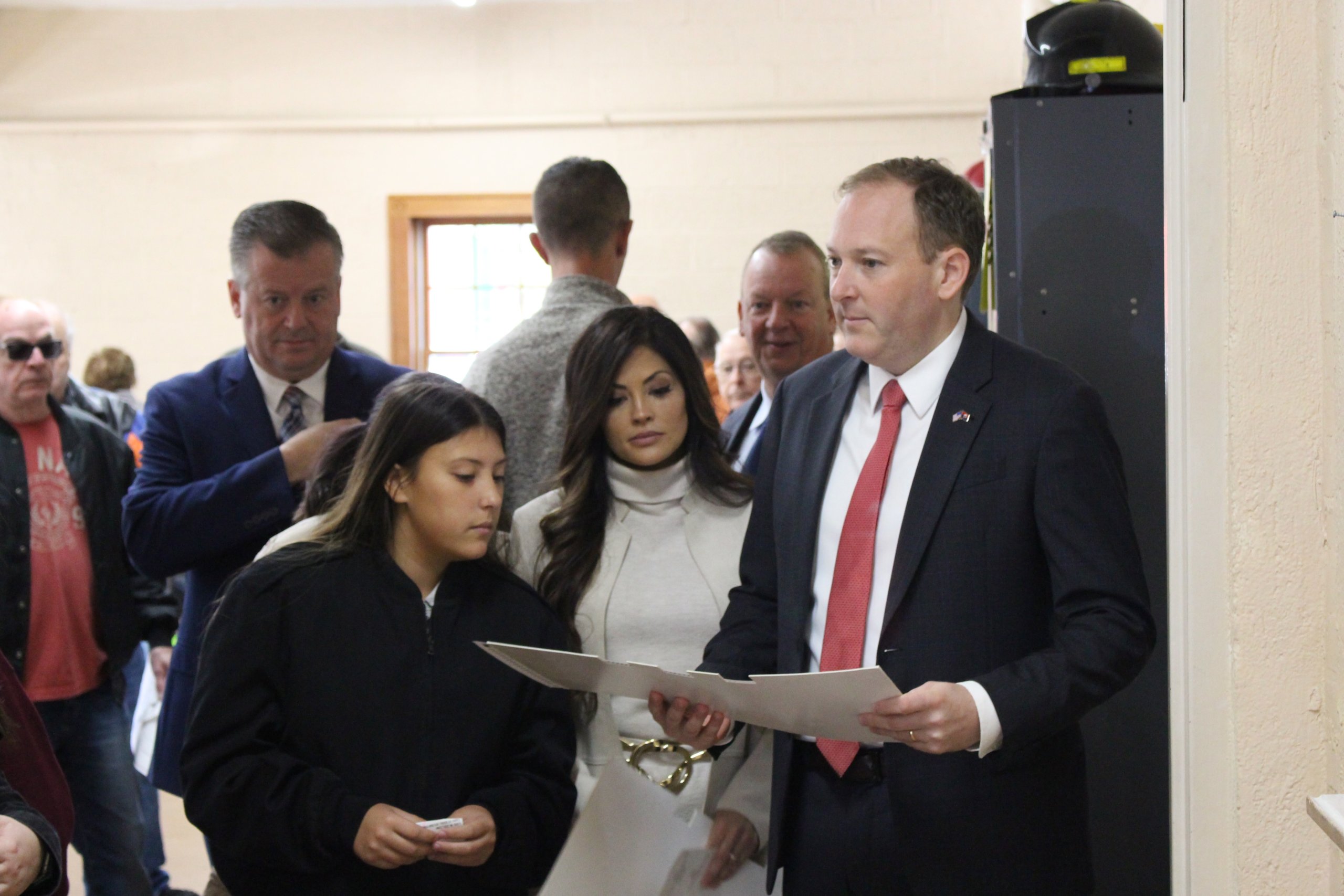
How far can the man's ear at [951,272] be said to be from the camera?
1.71 meters

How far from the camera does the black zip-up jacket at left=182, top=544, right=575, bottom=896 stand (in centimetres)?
175

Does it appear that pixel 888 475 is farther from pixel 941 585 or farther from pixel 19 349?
pixel 19 349

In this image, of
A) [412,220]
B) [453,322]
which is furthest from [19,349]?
[453,322]

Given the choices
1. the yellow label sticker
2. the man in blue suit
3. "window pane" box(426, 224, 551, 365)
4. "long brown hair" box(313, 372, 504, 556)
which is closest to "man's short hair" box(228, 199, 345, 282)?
the man in blue suit

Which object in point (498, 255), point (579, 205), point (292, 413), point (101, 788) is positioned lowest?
point (101, 788)

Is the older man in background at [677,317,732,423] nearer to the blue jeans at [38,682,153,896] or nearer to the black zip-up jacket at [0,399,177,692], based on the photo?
the black zip-up jacket at [0,399,177,692]

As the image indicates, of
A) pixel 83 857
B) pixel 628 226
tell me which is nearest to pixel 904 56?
pixel 628 226

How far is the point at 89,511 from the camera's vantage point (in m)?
3.07

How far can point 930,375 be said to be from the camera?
1.71m

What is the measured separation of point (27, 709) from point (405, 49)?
18.2 ft

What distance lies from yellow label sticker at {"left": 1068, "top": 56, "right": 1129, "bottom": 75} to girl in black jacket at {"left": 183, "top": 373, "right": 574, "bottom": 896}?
1.28 m

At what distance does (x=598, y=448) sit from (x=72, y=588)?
62.3 inches

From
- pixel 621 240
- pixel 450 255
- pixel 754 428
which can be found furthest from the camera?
pixel 450 255

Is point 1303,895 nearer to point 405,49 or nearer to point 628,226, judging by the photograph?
point 628,226
